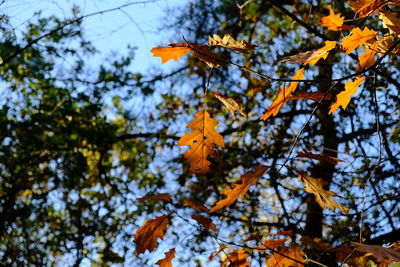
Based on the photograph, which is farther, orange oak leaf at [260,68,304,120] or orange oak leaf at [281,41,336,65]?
orange oak leaf at [260,68,304,120]

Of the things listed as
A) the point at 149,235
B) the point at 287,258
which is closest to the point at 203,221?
the point at 149,235

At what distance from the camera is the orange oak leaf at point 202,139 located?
174 centimetres

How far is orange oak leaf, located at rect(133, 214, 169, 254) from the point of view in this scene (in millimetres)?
1786

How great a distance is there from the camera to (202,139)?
179 cm

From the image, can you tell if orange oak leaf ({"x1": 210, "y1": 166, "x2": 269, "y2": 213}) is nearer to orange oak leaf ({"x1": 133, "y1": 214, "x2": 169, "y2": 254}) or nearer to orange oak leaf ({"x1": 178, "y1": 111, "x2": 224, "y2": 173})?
orange oak leaf ({"x1": 178, "y1": 111, "x2": 224, "y2": 173})

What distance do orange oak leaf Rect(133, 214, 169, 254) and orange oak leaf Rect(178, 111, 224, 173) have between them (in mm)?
325

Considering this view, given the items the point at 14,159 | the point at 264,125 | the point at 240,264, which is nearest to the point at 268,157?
the point at 264,125

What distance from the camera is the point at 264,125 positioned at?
493 cm

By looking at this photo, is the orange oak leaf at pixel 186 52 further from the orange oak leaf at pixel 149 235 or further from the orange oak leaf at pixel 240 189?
the orange oak leaf at pixel 149 235

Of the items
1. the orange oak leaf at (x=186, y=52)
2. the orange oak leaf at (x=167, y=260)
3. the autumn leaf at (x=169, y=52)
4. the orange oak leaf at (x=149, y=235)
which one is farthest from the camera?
the orange oak leaf at (x=167, y=260)

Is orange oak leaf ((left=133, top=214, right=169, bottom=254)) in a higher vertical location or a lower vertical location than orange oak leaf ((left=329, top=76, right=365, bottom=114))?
lower

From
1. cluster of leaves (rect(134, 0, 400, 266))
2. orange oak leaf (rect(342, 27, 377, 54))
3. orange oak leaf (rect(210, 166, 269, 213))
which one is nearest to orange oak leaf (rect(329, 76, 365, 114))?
cluster of leaves (rect(134, 0, 400, 266))

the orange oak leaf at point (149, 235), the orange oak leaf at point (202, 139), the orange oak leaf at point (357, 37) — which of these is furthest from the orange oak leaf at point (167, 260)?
the orange oak leaf at point (357, 37)

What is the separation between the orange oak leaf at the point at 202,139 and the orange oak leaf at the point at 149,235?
0.33 m
